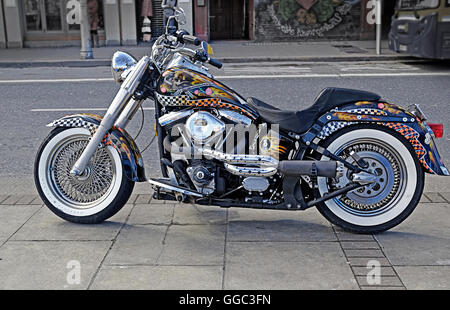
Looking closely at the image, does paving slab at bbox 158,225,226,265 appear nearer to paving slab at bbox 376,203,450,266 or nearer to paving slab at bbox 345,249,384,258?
paving slab at bbox 345,249,384,258

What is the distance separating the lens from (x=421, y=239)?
4.14 meters

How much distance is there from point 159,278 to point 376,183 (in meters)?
1.64

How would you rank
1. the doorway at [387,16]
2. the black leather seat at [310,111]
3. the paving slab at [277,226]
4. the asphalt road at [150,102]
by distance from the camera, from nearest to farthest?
the black leather seat at [310,111]
the paving slab at [277,226]
the asphalt road at [150,102]
the doorway at [387,16]

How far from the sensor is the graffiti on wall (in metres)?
19.8

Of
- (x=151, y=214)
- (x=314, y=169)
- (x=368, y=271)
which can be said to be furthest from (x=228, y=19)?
(x=368, y=271)

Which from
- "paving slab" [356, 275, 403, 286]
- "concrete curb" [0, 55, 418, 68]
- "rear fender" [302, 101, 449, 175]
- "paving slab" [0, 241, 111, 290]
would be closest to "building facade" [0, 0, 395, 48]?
"concrete curb" [0, 55, 418, 68]

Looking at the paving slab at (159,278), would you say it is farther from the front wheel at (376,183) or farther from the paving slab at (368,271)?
the front wheel at (376,183)

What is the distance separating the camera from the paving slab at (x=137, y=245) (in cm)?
383

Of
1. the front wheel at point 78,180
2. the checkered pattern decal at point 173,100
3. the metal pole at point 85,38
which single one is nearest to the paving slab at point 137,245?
the front wheel at point 78,180

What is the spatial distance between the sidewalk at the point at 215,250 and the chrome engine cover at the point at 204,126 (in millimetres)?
706

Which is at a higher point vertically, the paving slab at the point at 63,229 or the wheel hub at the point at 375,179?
the wheel hub at the point at 375,179

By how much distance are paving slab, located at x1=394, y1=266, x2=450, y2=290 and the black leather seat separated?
→ 1.12 meters
